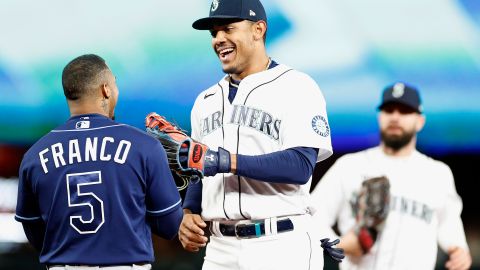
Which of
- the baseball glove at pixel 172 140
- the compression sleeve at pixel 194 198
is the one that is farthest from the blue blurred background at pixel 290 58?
the baseball glove at pixel 172 140

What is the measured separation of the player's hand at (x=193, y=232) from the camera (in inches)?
125

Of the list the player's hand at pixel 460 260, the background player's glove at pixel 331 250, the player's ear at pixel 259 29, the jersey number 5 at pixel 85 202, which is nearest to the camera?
the jersey number 5 at pixel 85 202

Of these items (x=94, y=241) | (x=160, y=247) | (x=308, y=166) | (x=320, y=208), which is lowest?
(x=160, y=247)

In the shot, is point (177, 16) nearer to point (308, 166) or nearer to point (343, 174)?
point (343, 174)

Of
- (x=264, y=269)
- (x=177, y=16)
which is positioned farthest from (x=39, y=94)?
(x=264, y=269)

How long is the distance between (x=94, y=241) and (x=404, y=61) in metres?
4.12

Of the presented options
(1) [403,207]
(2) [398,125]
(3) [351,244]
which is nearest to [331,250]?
(3) [351,244]

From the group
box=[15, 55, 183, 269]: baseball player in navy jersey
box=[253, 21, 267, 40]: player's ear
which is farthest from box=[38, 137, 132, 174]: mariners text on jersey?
box=[253, 21, 267, 40]: player's ear

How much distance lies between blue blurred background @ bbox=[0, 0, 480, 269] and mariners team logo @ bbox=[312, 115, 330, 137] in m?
3.10

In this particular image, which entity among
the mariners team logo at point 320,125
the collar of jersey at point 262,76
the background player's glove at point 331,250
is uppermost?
the collar of jersey at point 262,76

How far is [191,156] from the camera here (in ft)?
9.65

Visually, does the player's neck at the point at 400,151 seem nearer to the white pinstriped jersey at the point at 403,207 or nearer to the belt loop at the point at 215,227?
the white pinstriped jersey at the point at 403,207

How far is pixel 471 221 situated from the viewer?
634 cm

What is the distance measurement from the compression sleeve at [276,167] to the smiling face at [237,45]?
0.45 meters
